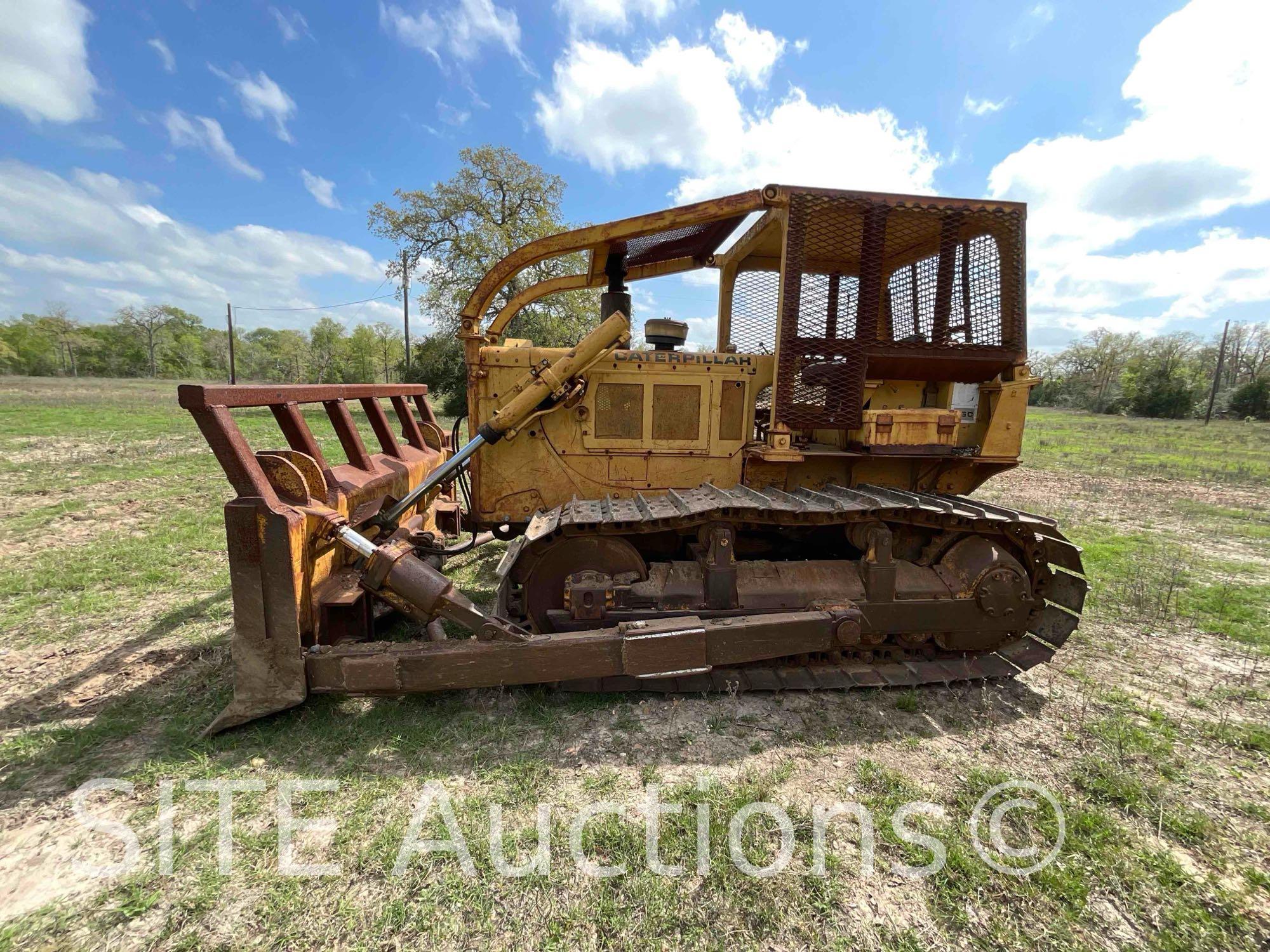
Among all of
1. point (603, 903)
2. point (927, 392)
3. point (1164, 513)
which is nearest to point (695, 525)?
point (603, 903)

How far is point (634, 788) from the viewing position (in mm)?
2713

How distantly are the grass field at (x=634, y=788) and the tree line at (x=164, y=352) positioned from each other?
6650 centimetres

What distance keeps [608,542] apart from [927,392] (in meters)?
3.16

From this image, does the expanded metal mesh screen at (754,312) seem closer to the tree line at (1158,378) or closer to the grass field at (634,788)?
the grass field at (634,788)

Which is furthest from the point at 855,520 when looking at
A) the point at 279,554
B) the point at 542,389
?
the point at 279,554

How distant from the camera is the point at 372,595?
3.60 metres

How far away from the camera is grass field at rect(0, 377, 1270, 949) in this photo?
2.04 meters

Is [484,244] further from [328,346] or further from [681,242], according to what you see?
[328,346]

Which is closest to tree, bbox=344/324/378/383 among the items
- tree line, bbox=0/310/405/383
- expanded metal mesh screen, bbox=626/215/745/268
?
tree line, bbox=0/310/405/383

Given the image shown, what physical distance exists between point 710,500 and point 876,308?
1.88m

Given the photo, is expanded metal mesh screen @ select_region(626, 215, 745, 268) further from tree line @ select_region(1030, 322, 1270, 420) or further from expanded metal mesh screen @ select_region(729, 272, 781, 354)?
tree line @ select_region(1030, 322, 1270, 420)

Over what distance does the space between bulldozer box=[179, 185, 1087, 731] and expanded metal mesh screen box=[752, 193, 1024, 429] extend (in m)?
0.02

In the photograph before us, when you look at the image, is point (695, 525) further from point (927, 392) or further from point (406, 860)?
point (927, 392)

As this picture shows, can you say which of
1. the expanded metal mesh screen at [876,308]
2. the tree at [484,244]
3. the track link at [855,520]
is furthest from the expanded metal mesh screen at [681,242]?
the tree at [484,244]
